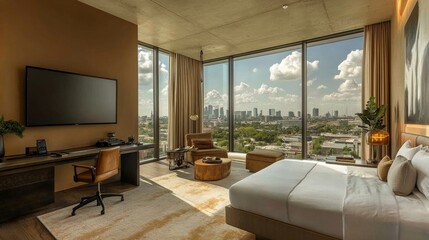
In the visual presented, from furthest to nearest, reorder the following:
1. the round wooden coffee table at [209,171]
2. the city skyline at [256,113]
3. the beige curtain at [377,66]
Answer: the city skyline at [256,113]
the beige curtain at [377,66]
the round wooden coffee table at [209,171]

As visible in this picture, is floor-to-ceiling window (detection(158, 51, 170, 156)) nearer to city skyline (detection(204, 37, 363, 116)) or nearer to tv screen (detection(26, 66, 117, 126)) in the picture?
city skyline (detection(204, 37, 363, 116))

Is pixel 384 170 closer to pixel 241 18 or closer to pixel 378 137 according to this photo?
pixel 378 137

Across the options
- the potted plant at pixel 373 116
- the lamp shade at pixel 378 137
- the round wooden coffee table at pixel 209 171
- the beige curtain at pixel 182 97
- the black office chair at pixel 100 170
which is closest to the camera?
the black office chair at pixel 100 170

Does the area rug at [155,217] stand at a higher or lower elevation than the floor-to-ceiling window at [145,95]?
lower

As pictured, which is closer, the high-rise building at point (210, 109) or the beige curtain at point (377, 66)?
the beige curtain at point (377, 66)

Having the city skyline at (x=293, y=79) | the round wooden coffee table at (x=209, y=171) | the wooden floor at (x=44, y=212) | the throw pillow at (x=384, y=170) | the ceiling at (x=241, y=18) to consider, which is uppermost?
the ceiling at (x=241, y=18)

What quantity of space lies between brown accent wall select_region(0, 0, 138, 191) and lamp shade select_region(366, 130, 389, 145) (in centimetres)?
457

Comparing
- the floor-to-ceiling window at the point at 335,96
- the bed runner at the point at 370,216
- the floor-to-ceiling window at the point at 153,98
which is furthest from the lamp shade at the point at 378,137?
the floor-to-ceiling window at the point at 153,98

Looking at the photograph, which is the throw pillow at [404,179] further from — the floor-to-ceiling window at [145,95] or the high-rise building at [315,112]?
the floor-to-ceiling window at [145,95]

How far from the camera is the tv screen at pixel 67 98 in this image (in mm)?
3219

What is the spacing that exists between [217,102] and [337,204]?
5649 mm

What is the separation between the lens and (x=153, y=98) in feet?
19.9

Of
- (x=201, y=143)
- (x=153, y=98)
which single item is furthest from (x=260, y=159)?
(x=153, y=98)

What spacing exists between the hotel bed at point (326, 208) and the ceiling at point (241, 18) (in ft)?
8.79
